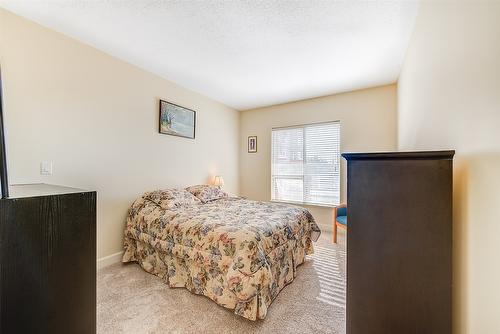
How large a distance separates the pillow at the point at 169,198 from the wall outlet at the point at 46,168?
955mm

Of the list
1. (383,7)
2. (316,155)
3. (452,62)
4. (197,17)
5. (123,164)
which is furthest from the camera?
(316,155)

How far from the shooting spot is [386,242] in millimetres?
1035

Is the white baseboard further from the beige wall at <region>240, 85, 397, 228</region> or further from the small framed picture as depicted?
the small framed picture

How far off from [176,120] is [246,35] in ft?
5.63

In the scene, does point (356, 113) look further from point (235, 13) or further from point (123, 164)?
point (123, 164)

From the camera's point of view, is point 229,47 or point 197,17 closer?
point 197,17

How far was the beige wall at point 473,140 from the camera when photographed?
30.1 inches

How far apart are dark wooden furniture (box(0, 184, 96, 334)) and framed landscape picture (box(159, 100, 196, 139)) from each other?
8.04ft

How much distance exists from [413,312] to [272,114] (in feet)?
12.7

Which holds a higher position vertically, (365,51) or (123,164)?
(365,51)

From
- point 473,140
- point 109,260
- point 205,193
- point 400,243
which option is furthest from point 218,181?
point 473,140

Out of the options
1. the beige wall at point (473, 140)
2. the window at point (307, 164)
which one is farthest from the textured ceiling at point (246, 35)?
the window at point (307, 164)

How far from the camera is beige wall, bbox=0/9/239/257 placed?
1.89 meters

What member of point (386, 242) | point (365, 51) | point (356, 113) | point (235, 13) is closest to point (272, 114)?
point (356, 113)
